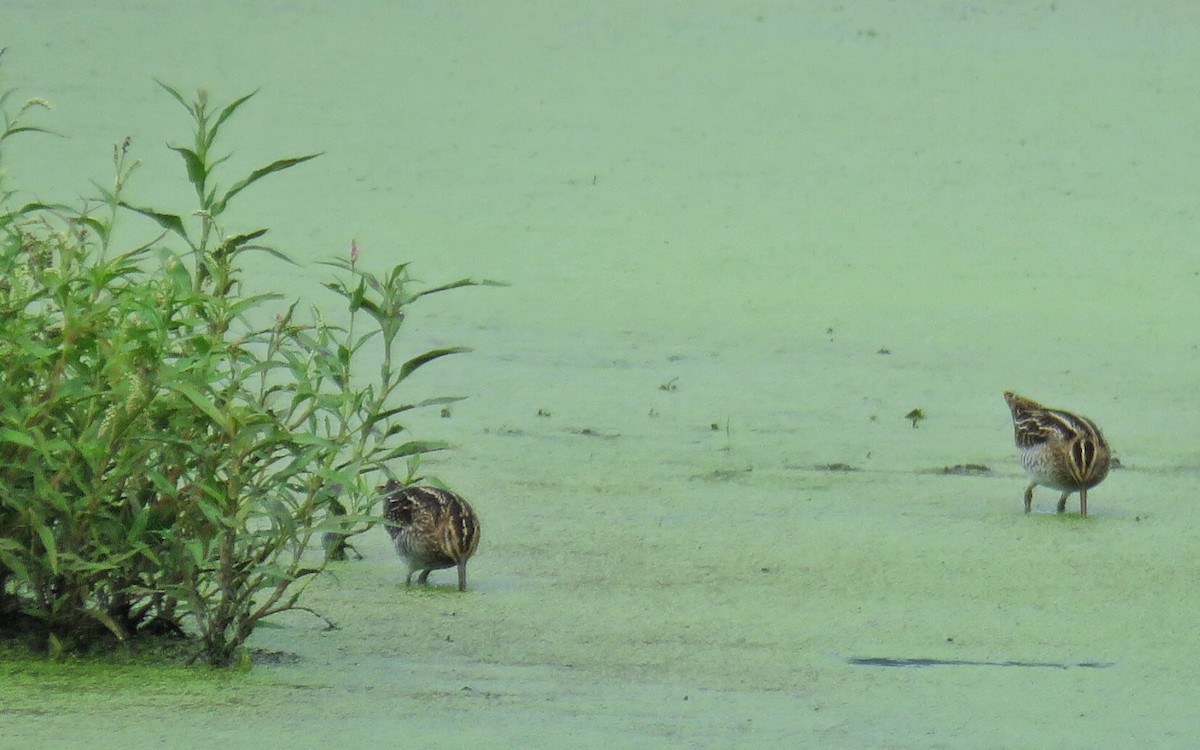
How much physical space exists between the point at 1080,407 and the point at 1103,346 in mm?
678

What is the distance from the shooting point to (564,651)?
3.22 m

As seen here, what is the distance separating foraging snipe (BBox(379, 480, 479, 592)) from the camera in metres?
3.68

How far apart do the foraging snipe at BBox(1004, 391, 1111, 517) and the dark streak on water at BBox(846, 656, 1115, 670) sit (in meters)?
1.28

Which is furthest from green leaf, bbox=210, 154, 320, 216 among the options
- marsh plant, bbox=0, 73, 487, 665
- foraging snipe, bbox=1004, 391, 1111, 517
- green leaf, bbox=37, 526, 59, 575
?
foraging snipe, bbox=1004, 391, 1111, 517

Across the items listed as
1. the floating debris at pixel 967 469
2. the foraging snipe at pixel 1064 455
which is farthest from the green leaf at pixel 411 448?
the floating debris at pixel 967 469

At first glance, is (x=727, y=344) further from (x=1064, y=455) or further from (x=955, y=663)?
(x=955, y=663)

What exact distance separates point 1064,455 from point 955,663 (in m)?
1.40

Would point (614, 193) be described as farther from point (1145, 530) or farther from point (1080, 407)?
point (1145, 530)

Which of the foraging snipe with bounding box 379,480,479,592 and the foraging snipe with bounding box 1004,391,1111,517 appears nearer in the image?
the foraging snipe with bounding box 379,480,479,592

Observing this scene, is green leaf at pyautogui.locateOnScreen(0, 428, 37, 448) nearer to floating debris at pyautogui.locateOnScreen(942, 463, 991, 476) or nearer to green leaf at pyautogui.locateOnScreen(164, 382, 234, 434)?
green leaf at pyautogui.locateOnScreen(164, 382, 234, 434)

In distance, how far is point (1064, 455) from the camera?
4469 mm

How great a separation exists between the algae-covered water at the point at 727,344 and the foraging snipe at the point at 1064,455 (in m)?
0.09

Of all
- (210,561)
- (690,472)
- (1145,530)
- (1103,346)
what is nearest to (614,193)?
(1103,346)

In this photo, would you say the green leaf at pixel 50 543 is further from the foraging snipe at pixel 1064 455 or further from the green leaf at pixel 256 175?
the foraging snipe at pixel 1064 455
